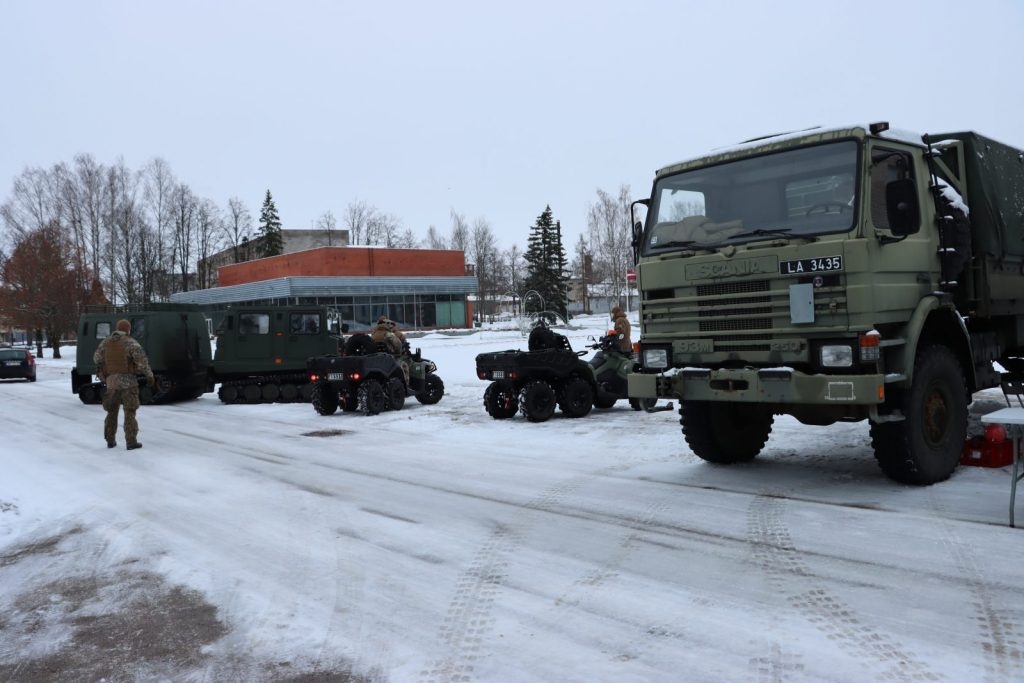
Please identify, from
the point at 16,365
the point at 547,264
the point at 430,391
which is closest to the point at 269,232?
the point at 547,264

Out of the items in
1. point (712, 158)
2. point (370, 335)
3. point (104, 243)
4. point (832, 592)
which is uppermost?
point (104, 243)

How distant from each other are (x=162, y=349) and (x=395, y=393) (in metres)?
7.91

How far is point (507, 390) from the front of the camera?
44.3ft

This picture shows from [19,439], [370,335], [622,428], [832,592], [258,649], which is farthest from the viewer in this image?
[370,335]

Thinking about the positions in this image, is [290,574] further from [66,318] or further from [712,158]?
[66,318]

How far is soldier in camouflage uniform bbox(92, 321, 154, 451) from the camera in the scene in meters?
11.6

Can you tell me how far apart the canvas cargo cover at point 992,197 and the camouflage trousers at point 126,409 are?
10.3 m

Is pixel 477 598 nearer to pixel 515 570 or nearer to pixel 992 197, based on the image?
pixel 515 570

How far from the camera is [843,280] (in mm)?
6461

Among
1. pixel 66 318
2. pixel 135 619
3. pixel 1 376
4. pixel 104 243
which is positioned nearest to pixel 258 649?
pixel 135 619

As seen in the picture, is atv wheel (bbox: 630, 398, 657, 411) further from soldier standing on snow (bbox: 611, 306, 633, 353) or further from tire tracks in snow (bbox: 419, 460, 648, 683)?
soldier standing on snow (bbox: 611, 306, 633, 353)

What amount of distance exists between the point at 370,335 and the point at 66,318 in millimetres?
42026

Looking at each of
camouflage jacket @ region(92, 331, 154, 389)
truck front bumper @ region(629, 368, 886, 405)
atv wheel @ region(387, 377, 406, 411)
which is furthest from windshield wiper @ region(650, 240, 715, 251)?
atv wheel @ region(387, 377, 406, 411)

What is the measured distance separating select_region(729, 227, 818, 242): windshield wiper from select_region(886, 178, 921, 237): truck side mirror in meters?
0.60
